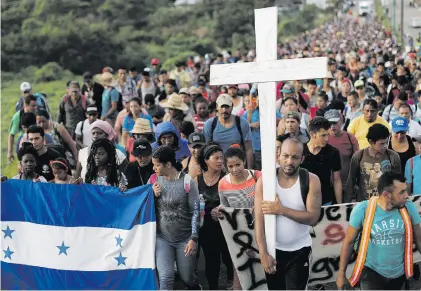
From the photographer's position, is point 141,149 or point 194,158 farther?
point 194,158

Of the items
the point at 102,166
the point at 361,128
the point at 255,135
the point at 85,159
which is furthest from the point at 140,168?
the point at 255,135

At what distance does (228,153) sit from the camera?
7.11 metres

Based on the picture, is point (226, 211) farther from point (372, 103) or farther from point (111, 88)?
point (111, 88)

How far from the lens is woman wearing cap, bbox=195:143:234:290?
7387 mm

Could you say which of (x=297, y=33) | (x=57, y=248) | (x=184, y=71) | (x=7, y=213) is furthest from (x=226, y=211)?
(x=297, y=33)

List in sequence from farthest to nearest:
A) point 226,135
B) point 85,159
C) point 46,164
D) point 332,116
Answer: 1. point 226,135
2. point 332,116
3. point 46,164
4. point 85,159

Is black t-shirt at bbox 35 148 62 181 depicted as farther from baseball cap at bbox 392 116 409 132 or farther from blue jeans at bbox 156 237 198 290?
baseball cap at bbox 392 116 409 132

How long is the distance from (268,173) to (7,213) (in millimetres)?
2992

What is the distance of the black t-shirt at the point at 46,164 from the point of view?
28.1 feet

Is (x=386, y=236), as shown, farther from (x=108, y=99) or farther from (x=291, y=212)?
(x=108, y=99)

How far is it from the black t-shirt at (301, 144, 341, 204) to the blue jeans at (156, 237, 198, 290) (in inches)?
64.7

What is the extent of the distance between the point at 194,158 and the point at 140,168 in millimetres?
579

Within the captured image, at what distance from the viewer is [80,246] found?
723 cm

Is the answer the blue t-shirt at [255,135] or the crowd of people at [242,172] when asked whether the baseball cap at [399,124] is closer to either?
the crowd of people at [242,172]
